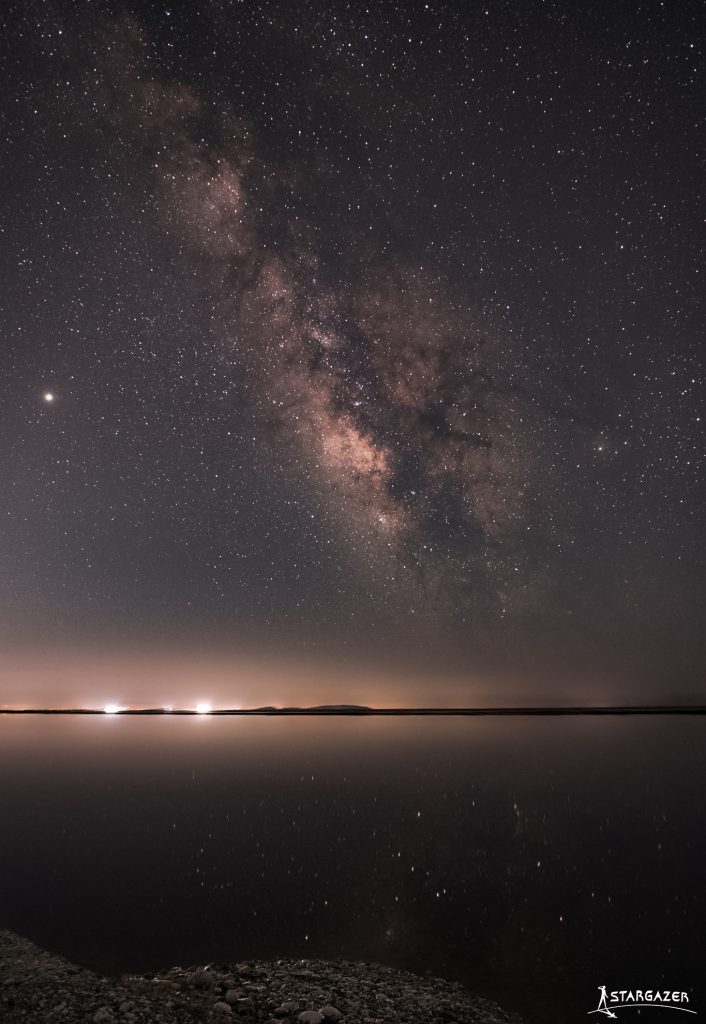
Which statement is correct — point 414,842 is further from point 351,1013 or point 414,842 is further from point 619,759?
point 619,759

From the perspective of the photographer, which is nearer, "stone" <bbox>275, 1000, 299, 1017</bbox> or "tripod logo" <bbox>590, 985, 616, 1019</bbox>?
"stone" <bbox>275, 1000, 299, 1017</bbox>

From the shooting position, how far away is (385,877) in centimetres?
1705

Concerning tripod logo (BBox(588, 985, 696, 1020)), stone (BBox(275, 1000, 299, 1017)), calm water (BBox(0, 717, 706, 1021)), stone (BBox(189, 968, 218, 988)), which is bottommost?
calm water (BBox(0, 717, 706, 1021))

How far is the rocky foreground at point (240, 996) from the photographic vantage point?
8.12 metres

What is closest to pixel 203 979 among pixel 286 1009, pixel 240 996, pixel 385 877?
pixel 240 996

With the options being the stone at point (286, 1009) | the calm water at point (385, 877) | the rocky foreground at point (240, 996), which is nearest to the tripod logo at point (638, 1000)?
the calm water at point (385, 877)

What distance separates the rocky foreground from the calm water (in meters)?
0.89

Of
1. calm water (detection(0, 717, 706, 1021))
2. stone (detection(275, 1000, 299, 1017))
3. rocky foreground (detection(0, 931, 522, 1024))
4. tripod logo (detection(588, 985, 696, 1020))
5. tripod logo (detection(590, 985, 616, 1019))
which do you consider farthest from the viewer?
calm water (detection(0, 717, 706, 1021))

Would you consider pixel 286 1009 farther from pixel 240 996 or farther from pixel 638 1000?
pixel 638 1000

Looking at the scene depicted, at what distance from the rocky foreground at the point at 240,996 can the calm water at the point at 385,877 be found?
2.91 ft

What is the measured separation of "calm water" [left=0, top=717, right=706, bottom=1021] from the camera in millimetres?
11438

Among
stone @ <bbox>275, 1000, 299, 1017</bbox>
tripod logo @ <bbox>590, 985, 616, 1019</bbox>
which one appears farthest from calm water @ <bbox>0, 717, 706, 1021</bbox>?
stone @ <bbox>275, 1000, 299, 1017</bbox>

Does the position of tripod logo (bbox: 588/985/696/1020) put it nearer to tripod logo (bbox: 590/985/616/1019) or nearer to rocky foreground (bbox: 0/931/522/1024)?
tripod logo (bbox: 590/985/616/1019)

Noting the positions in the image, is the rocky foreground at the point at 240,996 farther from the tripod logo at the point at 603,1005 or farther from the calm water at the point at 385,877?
the tripod logo at the point at 603,1005
